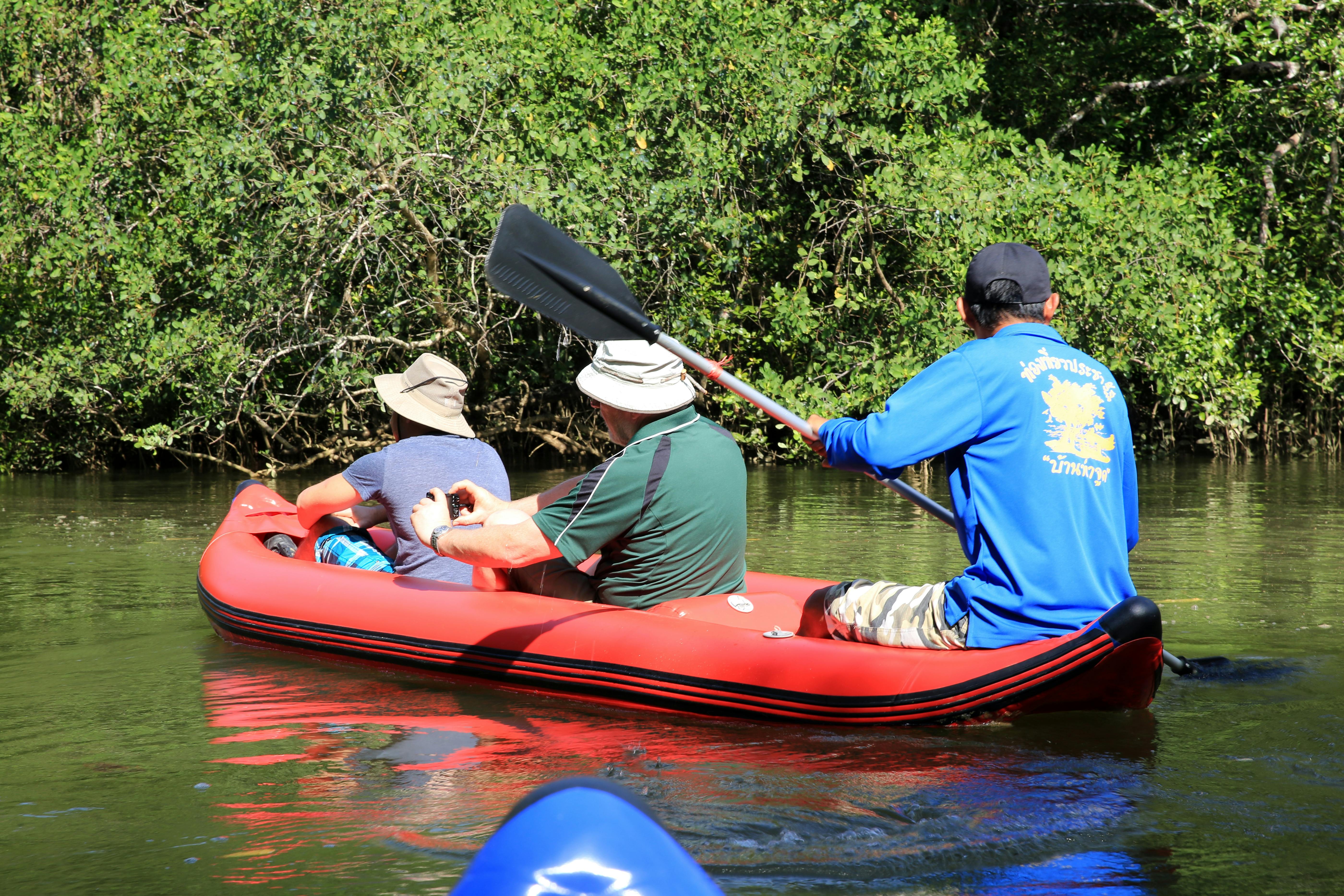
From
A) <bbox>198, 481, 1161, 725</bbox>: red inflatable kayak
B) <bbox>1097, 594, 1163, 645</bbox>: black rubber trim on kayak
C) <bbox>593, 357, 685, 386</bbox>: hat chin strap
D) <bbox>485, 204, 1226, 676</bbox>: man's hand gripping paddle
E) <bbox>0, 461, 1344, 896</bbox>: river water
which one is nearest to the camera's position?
<bbox>0, 461, 1344, 896</bbox>: river water

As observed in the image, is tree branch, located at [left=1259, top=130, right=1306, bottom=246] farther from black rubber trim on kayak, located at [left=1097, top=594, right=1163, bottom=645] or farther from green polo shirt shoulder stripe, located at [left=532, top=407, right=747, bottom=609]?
black rubber trim on kayak, located at [left=1097, top=594, right=1163, bottom=645]

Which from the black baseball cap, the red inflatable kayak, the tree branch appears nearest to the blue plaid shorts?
the red inflatable kayak

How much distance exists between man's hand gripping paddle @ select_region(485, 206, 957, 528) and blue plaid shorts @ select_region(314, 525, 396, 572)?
4.36ft

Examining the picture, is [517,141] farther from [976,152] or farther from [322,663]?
[322,663]

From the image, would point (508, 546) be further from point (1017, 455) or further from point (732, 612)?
point (1017, 455)

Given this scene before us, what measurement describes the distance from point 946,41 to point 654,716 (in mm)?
9693

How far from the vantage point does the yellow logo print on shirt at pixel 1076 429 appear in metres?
3.00

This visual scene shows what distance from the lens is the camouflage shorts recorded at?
3.24 metres

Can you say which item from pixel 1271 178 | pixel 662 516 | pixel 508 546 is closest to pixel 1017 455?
pixel 662 516

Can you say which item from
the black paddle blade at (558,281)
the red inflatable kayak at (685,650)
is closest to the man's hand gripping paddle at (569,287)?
the black paddle blade at (558,281)

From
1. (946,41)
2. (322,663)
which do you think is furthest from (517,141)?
(322,663)

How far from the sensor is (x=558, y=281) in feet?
13.6

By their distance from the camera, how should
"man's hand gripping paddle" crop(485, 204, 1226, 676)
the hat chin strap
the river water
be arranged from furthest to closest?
"man's hand gripping paddle" crop(485, 204, 1226, 676), the hat chin strap, the river water

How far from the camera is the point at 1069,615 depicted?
3066mm
